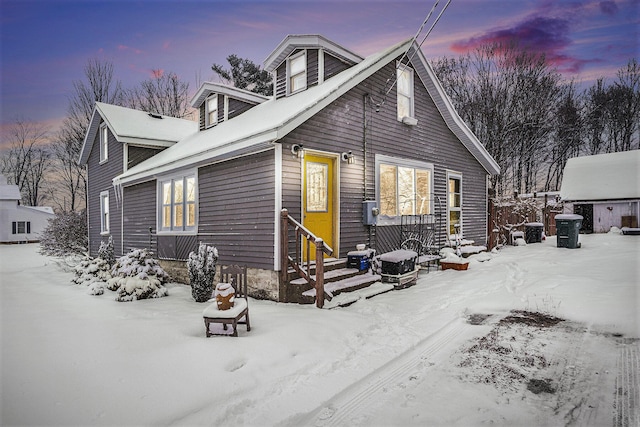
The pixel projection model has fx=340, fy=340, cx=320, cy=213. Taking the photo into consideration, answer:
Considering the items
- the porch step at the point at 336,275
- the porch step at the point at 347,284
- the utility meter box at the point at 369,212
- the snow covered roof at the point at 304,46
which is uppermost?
the snow covered roof at the point at 304,46

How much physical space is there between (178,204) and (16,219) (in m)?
31.5

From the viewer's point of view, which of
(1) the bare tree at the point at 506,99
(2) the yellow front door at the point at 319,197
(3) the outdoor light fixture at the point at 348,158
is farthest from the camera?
(1) the bare tree at the point at 506,99

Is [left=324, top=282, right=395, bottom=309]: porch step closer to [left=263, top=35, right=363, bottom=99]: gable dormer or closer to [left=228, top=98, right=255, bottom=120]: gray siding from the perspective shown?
[left=263, top=35, right=363, bottom=99]: gable dormer

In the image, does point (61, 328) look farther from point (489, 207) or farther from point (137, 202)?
point (489, 207)

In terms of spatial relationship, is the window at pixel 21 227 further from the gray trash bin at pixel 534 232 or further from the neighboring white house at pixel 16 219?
the gray trash bin at pixel 534 232

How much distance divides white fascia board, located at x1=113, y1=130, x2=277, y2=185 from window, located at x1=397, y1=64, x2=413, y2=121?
502 centimetres

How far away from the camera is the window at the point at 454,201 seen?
1198cm

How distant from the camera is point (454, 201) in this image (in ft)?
40.2

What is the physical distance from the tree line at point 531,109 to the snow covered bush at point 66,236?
2208 cm

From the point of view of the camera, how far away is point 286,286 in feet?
21.5

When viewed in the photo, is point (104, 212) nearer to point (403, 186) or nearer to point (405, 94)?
point (403, 186)

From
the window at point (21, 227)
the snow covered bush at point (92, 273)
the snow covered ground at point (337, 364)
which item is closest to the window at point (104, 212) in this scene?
the snow covered bush at point (92, 273)

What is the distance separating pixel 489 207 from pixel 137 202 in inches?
541

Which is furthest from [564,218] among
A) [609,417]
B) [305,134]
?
[609,417]
